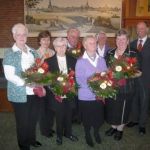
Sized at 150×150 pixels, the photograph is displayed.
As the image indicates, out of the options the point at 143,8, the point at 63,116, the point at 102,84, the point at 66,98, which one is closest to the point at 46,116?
the point at 63,116

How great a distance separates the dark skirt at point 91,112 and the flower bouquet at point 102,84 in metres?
0.33

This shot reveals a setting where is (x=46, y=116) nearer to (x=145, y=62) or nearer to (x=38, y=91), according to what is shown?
(x=38, y=91)

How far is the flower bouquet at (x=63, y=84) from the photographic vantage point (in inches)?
148

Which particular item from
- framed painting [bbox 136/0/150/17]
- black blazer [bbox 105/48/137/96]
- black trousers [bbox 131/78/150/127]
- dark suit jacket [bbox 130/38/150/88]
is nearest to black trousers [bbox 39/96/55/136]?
black blazer [bbox 105/48/137/96]

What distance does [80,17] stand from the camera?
716cm

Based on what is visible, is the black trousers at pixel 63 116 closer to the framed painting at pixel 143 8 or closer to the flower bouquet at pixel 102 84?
the flower bouquet at pixel 102 84

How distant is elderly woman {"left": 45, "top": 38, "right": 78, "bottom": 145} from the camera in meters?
4.03

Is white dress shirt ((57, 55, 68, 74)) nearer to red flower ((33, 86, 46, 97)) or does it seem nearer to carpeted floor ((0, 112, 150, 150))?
red flower ((33, 86, 46, 97))

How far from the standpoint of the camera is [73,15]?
283 inches

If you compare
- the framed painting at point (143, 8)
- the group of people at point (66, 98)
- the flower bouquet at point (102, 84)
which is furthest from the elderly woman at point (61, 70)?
the framed painting at point (143, 8)

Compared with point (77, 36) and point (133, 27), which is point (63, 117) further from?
point (133, 27)

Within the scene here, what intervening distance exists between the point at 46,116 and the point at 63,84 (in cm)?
89

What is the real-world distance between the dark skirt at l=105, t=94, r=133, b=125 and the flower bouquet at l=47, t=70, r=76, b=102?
2.24ft

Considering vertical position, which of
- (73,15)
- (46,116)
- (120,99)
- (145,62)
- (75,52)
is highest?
(73,15)
